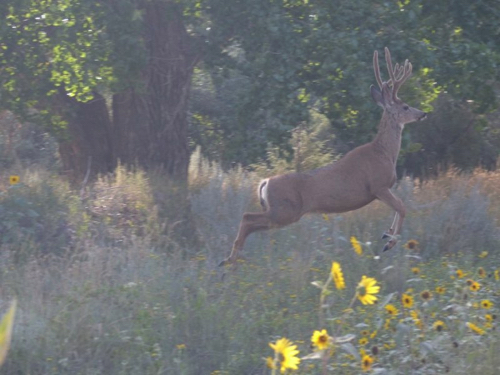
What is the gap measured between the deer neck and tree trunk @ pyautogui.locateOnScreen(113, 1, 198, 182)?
395 centimetres

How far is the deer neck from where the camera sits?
353 inches

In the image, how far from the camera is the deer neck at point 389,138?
29.4 ft

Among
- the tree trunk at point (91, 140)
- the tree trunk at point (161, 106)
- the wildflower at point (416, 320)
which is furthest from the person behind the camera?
the tree trunk at point (91, 140)

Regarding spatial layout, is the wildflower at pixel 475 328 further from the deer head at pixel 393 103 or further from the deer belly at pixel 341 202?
the deer head at pixel 393 103

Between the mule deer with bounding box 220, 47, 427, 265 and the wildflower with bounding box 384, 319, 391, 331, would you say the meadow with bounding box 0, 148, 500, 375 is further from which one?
the mule deer with bounding box 220, 47, 427, 265

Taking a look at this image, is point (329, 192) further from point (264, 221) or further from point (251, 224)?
point (251, 224)

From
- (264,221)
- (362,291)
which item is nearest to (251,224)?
(264,221)

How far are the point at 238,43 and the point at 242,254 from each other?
4082mm

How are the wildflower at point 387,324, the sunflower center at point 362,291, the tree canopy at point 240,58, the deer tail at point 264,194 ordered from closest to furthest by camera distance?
the sunflower center at point 362,291 → the wildflower at point 387,324 → the deer tail at point 264,194 → the tree canopy at point 240,58

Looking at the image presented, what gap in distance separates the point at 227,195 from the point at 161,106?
294 centimetres

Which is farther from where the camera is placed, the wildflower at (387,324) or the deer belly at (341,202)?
the deer belly at (341,202)

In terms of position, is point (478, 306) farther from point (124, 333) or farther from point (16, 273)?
point (16, 273)

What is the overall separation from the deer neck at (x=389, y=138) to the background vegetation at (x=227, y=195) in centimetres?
81

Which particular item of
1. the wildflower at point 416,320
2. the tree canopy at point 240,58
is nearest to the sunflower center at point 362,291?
the wildflower at point 416,320
